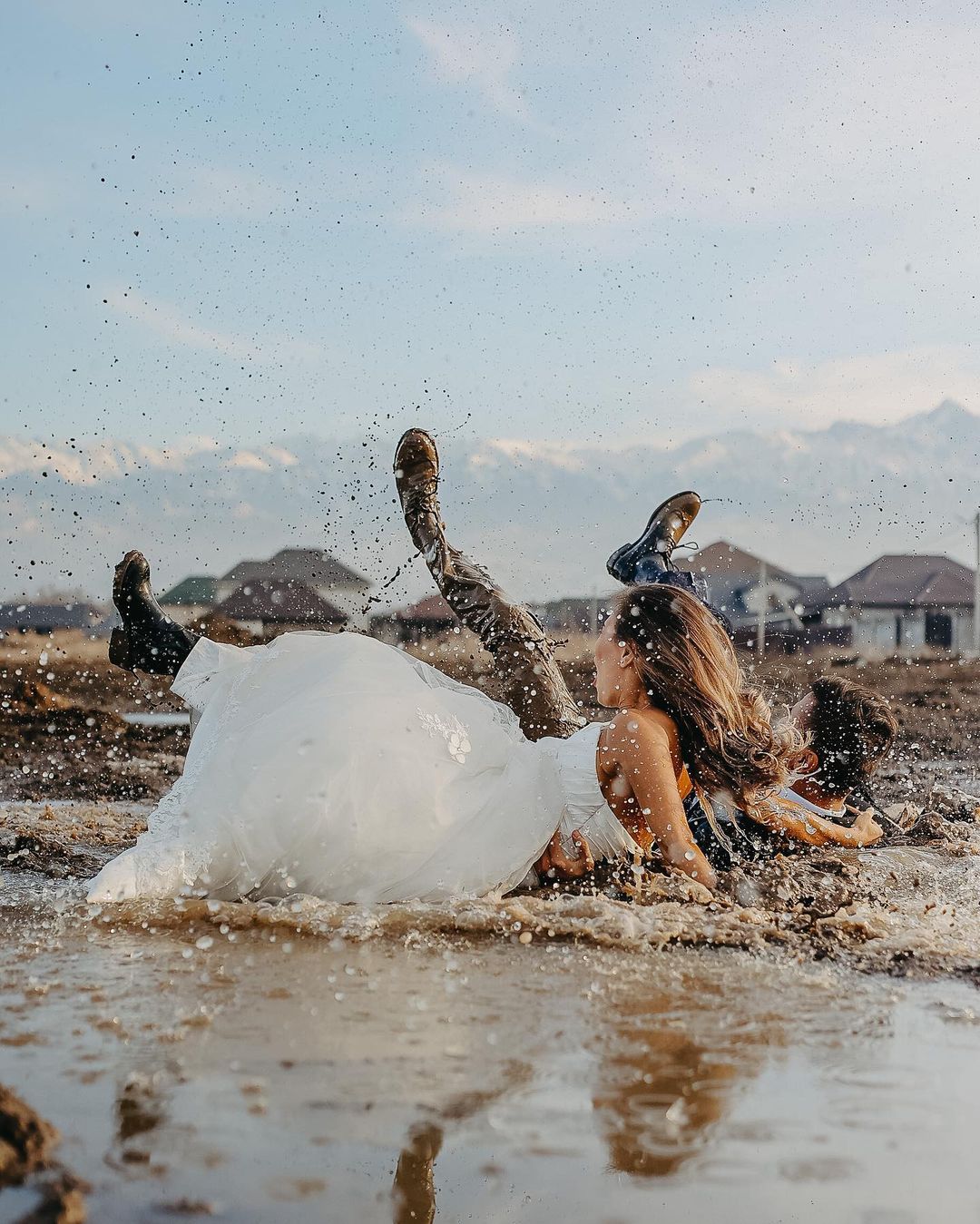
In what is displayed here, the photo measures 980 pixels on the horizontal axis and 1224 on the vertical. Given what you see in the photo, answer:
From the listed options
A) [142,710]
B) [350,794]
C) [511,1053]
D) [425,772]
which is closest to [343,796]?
[350,794]

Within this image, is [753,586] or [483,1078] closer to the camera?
[483,1078]

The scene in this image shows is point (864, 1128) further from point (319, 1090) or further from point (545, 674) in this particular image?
point (545, 674)

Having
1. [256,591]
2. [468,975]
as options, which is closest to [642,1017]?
[468,975]

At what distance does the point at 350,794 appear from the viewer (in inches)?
173

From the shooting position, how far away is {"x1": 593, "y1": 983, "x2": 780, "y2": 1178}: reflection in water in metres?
2.45

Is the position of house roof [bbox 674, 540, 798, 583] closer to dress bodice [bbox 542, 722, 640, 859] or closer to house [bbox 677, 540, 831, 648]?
house [bbox 677, 540, 831, 648]

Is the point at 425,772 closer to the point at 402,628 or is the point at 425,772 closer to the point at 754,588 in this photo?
the point at 402,628

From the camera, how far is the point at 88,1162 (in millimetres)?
2299

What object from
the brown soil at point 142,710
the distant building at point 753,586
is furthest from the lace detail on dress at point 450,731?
the distant building at point 753,586

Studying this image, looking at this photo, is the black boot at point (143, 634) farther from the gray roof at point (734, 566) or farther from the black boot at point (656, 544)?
the gray roof at point (734, 566)

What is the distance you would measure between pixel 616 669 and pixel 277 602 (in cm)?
2716

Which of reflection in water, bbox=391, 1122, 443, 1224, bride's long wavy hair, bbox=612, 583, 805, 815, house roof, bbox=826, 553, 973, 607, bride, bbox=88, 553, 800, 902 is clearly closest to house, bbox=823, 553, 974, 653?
house roof, bbox=826, 553, 973, 607

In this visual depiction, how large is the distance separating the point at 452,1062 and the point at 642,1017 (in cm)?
64

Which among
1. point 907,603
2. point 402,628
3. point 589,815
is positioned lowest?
point 589,815
